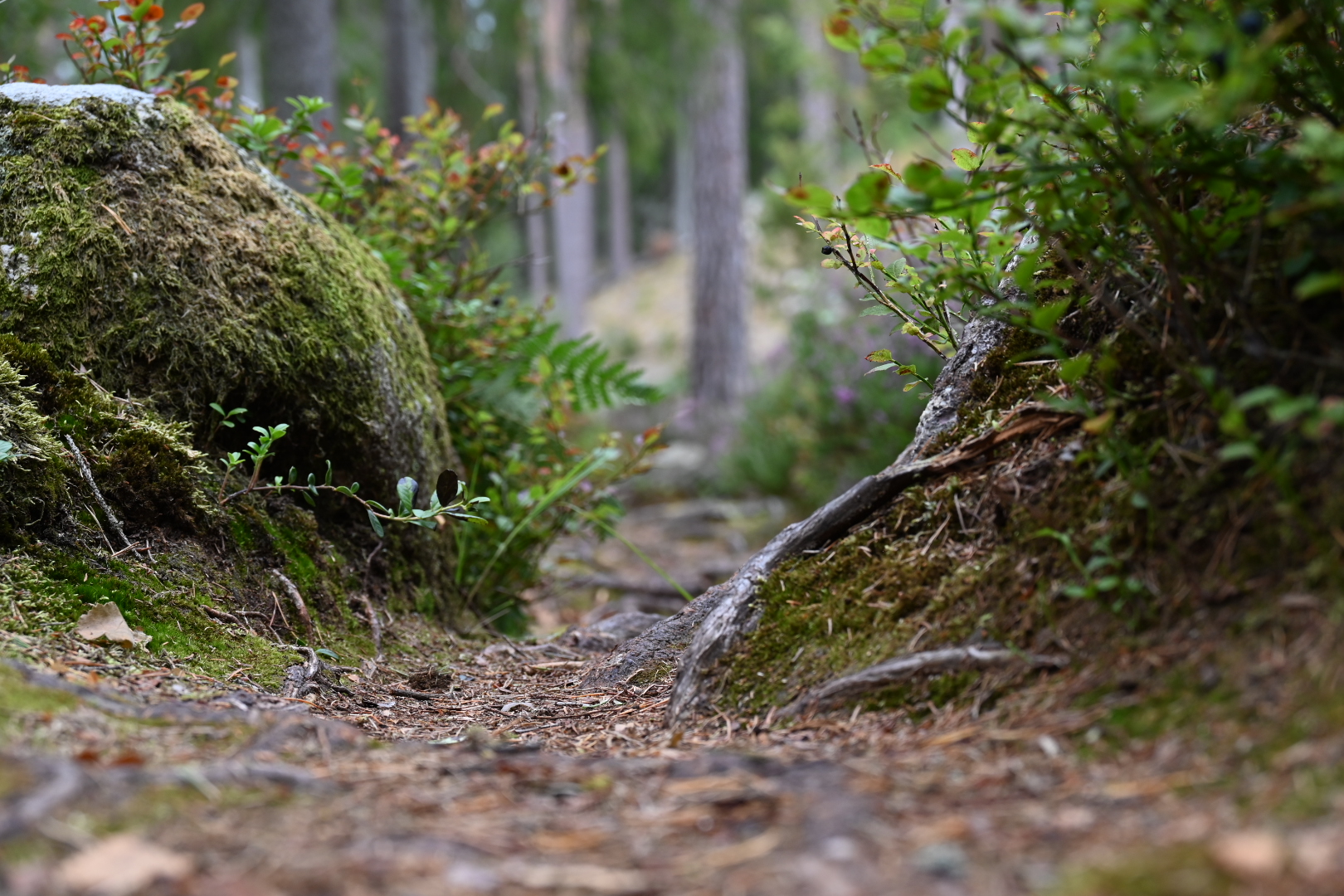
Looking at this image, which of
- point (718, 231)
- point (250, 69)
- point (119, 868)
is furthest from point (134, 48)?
point (250, 69)

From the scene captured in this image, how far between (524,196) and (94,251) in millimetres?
1834

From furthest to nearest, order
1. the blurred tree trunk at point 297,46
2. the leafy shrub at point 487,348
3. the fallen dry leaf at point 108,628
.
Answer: the blurred tree trunk at point 297,46 → the leafy shrub at point 487,348 → the fallen dry leaf at point 108,628

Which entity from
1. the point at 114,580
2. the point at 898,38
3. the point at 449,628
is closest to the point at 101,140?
the point at 114,580

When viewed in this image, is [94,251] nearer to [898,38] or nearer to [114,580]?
[114,580]

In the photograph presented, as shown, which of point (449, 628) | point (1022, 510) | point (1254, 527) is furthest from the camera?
point (449, 628)

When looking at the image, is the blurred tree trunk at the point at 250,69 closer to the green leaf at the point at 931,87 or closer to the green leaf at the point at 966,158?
the green leaf at the point at 966,158

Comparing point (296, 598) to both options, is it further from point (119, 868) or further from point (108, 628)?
point (119, 868)

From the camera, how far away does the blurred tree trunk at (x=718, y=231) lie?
11.8m

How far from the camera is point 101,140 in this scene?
8.45 feet

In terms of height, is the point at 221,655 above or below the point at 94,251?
below

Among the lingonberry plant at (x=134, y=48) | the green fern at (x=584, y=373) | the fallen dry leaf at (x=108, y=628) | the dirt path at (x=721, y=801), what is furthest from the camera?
the green fern at (x=584, y=373)

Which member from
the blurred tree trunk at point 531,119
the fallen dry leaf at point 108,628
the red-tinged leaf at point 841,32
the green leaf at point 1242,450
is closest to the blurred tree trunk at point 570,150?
the blurred tree trunk at point 531,119

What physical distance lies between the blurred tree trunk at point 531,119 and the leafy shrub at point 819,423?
2578 millimetres

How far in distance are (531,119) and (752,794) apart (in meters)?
12.5
